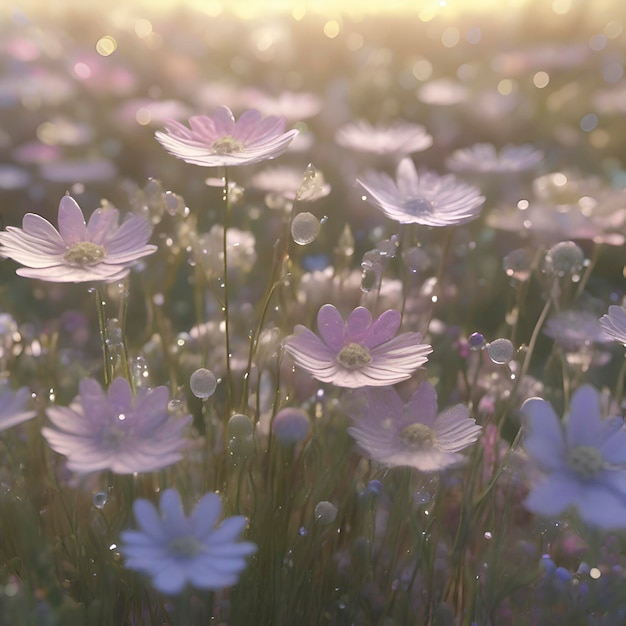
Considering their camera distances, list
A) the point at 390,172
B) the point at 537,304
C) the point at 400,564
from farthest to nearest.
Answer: the point at 390,172, the point at 537,304, the point at 400,564

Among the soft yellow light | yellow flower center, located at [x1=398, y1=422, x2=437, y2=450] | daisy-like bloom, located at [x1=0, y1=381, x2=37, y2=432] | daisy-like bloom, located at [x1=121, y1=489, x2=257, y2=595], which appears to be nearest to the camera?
daisy-like bloom, located at [x1=121, y1=489, x2=257, y2=595]

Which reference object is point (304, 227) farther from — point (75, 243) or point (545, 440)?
point (545, 440)

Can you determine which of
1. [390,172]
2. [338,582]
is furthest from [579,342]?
[390,172]

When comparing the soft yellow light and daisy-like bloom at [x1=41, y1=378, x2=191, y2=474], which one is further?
the soft yellow light

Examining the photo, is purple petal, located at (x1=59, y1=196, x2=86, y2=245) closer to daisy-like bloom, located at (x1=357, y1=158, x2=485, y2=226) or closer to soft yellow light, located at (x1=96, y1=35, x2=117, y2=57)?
daisy-like bloom, located at (x1=357, y1=158, x2=485, y2=226)

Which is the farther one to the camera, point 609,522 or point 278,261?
point 278,261

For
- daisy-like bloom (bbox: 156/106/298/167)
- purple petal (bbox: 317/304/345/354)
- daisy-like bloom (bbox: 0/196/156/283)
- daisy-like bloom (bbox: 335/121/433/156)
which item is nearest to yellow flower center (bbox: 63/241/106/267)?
daisy-like bloom (bbox: 0/196/156/283)

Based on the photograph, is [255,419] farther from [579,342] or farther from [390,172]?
[390,172]
